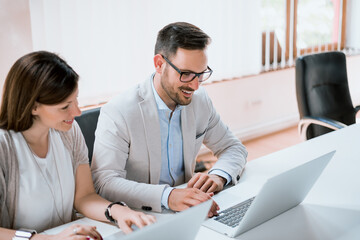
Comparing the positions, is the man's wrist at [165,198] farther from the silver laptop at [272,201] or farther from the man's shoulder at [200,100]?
the man's shoulder at [200,100]

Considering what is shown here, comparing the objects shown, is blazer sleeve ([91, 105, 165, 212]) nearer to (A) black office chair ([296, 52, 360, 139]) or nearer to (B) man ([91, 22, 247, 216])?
(B) man ([91, 22, 247, 216])

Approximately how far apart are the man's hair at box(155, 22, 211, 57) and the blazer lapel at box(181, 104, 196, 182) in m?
0.30

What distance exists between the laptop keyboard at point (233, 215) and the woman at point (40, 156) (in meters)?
0.25

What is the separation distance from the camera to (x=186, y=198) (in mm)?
1546

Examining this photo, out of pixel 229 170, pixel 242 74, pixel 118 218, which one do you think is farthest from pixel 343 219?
pixel 242 74

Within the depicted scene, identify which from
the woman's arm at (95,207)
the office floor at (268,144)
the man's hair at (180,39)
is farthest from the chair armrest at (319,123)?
the woman's arm at (95,207)

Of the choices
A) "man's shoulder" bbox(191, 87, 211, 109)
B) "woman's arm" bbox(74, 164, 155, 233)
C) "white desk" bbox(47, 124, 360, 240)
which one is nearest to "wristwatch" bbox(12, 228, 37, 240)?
"white desk" bbox(47, 124, 360, 240)

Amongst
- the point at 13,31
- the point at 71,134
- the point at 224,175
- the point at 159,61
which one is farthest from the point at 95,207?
the point at 13,31

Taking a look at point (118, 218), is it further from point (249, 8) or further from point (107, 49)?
point (249, 8)

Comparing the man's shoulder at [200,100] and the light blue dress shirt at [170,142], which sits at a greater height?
the man's shoulder at [200,100]

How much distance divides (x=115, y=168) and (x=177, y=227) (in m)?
0.70

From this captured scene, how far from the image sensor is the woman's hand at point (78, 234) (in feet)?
4.16

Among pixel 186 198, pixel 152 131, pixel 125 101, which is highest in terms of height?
pixel 125 101

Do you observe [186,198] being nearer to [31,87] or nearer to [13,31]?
[31,87]
